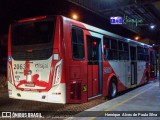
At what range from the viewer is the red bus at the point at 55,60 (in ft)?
26.1

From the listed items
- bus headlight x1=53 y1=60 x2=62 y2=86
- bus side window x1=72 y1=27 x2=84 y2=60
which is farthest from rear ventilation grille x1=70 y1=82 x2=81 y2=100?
bus side window x1=72 y1=27 x2=84 y2=60

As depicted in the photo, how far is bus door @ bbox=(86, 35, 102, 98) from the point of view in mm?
9594

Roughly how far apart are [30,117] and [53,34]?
2.73m

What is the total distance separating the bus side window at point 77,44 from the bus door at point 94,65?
0.53m

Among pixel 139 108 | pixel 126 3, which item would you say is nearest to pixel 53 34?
pixel 139 108

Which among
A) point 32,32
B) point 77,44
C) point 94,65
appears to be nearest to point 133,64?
point 94,65

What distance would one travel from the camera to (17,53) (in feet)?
29.3

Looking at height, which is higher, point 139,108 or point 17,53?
point 17,53

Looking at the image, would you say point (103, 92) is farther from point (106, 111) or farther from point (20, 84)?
point (20, 84)

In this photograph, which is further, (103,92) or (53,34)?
(103,92)

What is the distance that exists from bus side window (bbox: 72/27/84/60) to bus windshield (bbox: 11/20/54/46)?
83 centimetres

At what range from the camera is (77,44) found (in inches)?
345

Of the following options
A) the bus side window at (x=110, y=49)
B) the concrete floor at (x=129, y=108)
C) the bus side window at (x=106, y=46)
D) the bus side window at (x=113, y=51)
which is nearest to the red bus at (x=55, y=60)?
the bus side window at (x=106, y=46)

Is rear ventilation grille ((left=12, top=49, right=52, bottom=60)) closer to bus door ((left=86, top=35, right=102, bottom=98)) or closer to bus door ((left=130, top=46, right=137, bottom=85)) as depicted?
bus door ((left=86, top=35, right=102, bottom=98))
